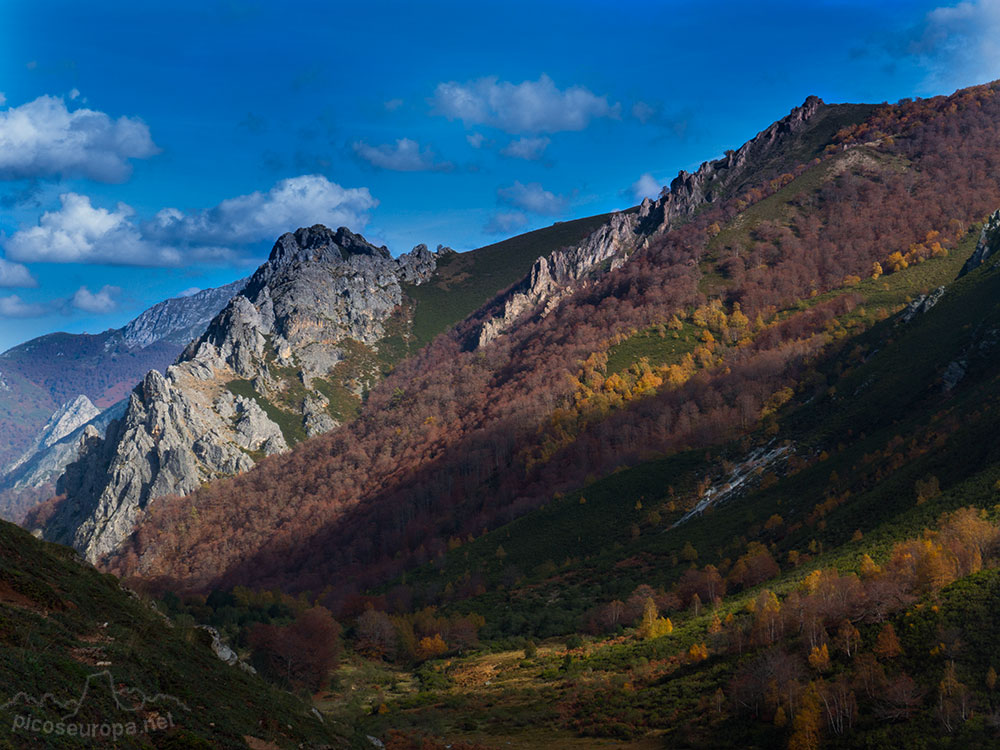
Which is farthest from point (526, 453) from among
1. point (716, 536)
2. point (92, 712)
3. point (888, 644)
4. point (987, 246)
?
point (92, 712)

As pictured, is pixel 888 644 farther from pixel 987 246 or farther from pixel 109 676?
pixel 987 246

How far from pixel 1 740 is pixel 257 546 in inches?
7637

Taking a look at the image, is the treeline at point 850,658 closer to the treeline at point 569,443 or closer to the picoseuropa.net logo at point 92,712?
the picoseuropa.net logo at point 92,712

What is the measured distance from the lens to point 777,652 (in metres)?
43.3

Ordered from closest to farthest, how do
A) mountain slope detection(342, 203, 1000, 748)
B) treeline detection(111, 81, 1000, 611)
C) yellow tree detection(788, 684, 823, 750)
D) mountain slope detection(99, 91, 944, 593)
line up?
yellow tree detection(788, 684, 823, 750), mountain slope detection(342, 203, 1000, 748), treeline detection(111, 81, 1000, 611), mountain slope detection(99, 91, 944, 593)

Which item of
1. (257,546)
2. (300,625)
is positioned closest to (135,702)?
(300,625)

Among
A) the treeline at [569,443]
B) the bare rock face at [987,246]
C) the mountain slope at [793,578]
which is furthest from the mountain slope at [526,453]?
the bare rock face at [987,246]

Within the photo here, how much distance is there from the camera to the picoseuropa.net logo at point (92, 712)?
488 inches

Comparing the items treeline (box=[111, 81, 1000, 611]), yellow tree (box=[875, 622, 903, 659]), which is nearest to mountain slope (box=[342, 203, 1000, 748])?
yellow tree (box=[875, 622, 903, 659])

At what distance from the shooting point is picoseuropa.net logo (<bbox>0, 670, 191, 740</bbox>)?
12383 millimetres

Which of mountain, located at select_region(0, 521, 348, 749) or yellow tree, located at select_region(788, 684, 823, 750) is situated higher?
mountain, located at select_region(0, 521, 348, 749)

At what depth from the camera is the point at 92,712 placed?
14.3 m

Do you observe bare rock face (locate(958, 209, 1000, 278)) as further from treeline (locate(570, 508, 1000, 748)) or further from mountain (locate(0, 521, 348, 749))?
mountain (locate(0, 521, 348, 749))

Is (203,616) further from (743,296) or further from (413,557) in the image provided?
(743,296)
